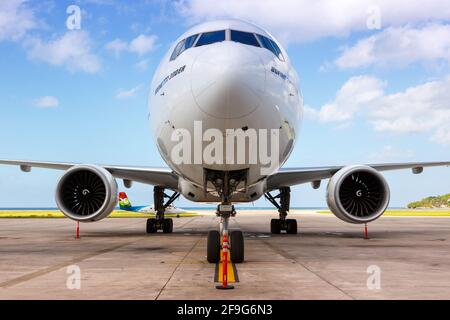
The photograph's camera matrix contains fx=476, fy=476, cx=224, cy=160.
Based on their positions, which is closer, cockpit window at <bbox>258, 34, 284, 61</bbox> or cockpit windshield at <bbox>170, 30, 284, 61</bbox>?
cockpit windshield at <bbox>170, 30, 284, 61</bbox>

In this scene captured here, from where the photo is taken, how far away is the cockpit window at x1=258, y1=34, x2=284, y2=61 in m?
7.85

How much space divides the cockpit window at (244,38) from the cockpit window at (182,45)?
715mm

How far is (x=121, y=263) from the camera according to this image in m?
7.96

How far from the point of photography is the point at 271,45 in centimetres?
806

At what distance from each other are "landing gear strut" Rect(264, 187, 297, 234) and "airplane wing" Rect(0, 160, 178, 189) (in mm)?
3524

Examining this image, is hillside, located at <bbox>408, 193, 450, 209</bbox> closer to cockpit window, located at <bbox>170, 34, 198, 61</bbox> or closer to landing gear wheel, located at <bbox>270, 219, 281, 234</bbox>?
landing gear wheel, located at <bbox>270, 219, 281, 234</bbox>

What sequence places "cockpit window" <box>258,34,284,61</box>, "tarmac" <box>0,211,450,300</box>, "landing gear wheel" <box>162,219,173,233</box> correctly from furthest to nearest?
"landing gear wheel" <box>162,219,173,233</box>, "cockpit window" <box>258,34,284,61</box>, "tarmac" <box>0,211,450,300</box>

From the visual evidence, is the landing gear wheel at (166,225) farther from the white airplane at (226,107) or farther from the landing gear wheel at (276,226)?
the white airplane at (226,107)

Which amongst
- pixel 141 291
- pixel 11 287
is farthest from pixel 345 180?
pixel 11 287

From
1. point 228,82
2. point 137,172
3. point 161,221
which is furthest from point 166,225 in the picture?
point 228,82

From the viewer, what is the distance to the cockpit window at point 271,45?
785 cm

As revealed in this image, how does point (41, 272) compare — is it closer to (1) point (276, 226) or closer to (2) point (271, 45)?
(2) point (271, 45)

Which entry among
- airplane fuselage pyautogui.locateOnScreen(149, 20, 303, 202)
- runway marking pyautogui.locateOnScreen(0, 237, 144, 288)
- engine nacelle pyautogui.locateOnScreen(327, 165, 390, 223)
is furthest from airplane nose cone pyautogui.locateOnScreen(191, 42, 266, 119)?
engine nacelle pyautogui.locateOnScreen(327, 165, 390, 223)

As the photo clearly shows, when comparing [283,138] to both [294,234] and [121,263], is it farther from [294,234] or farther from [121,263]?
[294,234]
